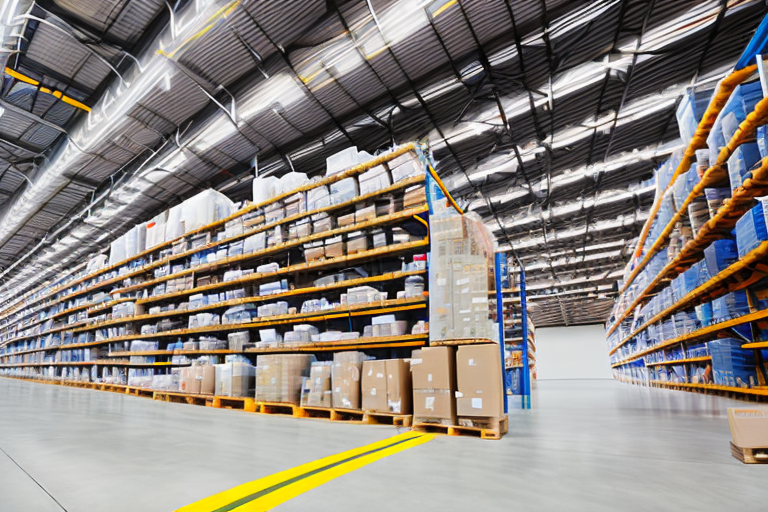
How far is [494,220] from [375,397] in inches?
389

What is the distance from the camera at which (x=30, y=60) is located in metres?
6.70

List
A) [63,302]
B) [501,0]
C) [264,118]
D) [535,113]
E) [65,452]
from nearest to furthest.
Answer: [65,452], [501,0], [264,118], [535,113], [63,302]

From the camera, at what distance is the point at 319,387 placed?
531 cm

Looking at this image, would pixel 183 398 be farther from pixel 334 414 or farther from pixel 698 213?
pixel 698 213

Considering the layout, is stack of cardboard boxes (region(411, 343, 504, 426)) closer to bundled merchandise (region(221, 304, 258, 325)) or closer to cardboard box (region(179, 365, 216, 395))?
bundled merchandise (region(221, 304, 258, 325))

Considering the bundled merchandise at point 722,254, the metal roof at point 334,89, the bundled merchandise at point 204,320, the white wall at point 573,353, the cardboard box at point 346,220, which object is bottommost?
the white wall at point 573,353

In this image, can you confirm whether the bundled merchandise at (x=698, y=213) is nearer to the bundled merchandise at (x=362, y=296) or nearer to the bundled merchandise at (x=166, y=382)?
the bundled merchandise at (x=362, y=296)

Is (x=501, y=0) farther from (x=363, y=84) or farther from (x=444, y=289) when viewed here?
(x=444, y=289)

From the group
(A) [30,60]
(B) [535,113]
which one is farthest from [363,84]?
(A) [30,60]

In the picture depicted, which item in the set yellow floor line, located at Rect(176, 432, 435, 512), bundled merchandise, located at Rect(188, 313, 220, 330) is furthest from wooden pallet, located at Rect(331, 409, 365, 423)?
bundled merchandise, located at Rect(188, 313, 220, 330)

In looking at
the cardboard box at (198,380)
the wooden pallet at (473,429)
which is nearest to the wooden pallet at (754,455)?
the wooden pallet at (473,429)

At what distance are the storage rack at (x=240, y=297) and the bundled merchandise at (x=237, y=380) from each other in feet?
0.54

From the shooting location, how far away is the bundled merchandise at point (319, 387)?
17.1ft

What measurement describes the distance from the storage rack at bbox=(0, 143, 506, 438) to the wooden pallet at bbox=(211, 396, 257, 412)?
0.7 inches
